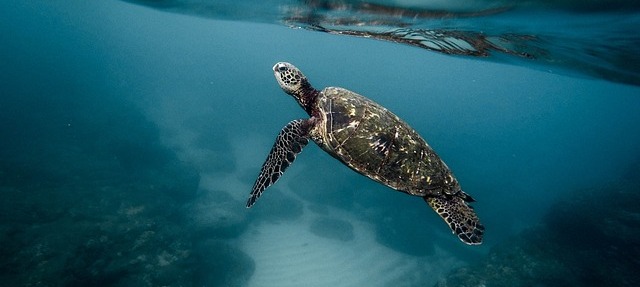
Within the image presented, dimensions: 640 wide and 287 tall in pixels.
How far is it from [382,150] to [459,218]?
5.49ft

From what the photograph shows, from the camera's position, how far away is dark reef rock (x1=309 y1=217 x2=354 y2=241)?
1617 centimetres

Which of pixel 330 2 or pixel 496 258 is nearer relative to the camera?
pixel 330 2

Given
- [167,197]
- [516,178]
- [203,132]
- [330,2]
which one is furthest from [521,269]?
[516,178]

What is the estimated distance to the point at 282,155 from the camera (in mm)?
4918

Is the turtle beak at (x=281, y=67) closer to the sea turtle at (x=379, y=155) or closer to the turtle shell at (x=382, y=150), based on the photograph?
the sea turtle at (x=379, y=155)

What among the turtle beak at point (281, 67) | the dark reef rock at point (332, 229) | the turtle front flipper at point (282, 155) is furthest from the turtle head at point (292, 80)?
the dark reef rock at point (332, 229)

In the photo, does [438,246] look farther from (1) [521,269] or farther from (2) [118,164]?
(2) [118,164]

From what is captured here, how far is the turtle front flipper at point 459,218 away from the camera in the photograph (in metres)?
4.65

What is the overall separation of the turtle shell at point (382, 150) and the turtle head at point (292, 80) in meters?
1.01

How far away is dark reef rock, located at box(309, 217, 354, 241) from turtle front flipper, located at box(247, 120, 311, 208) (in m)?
11.9

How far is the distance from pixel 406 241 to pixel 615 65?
11403mm

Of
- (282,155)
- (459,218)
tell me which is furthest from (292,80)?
(459,218)

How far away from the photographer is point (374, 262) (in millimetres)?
14625

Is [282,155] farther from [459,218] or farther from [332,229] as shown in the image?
[332,229]
